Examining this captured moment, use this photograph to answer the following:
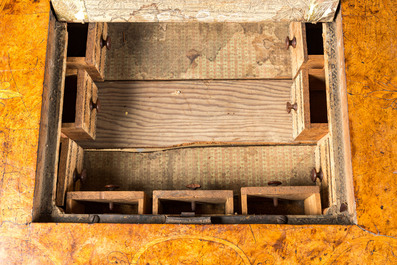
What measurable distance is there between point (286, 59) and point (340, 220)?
829 mm

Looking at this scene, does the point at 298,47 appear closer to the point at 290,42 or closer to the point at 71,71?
the point at 290,42

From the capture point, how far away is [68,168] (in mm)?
1479

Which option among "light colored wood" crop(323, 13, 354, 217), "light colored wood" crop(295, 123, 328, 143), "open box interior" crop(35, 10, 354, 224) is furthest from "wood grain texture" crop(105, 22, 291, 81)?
"light colored wood" crop(323, 13, 354, 217)

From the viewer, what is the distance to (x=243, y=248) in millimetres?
1166

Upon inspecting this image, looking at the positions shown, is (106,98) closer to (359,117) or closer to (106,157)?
(106,157)

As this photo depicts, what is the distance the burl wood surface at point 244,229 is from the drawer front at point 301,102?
0.26 m

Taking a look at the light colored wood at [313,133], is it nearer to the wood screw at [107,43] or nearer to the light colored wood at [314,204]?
the light colored wood at [314,204]

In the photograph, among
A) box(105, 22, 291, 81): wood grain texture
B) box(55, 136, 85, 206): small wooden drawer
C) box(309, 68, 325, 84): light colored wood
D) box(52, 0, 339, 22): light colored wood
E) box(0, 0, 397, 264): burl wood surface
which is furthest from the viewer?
box(105, 22, 291, 81): wood grain texture

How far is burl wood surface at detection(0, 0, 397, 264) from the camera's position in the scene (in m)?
1.15

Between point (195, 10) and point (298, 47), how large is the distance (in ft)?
1.64

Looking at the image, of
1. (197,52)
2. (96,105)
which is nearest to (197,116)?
(197,52)

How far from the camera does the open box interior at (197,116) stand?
156cm

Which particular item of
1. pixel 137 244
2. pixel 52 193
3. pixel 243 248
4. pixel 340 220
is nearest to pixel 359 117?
pixel 340 220

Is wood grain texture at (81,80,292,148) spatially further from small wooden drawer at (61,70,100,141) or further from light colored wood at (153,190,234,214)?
light colored wood at (153,190,234,214)
